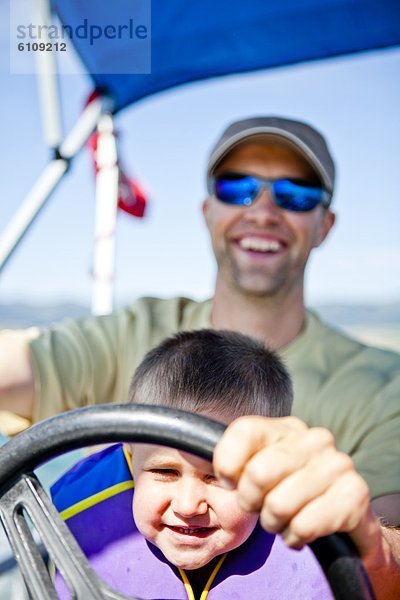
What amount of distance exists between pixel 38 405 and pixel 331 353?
22.8 inches

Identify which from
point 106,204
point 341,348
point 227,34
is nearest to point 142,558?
point 341,348

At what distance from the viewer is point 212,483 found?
0.75 m

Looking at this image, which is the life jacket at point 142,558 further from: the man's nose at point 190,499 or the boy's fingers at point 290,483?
the boy's fingers at point 290,483

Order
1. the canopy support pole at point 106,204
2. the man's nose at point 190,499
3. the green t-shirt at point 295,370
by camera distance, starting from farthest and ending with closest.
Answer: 1. the canopy support pole at point 106,204
2. the green t-shirt at point 295,370
3. the man's nose at point 190,499

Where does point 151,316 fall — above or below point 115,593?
above

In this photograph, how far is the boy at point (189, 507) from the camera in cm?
76

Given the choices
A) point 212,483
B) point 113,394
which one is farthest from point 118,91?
point 212,483

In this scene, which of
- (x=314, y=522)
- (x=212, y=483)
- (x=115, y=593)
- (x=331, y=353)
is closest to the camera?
(x=314, y=522)

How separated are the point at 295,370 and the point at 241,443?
2.96 feet

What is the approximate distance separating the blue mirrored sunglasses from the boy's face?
859 millimetres

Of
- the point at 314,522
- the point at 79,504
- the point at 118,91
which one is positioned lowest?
the point at 79,504

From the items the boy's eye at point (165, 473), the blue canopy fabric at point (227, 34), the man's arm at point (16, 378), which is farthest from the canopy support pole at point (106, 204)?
the boy's eye at point (165, 473)

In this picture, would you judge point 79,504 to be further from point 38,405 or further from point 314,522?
point 314,522

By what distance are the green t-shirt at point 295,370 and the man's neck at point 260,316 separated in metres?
0.03
